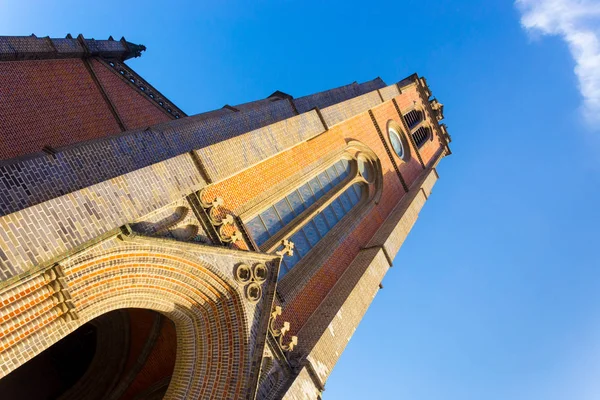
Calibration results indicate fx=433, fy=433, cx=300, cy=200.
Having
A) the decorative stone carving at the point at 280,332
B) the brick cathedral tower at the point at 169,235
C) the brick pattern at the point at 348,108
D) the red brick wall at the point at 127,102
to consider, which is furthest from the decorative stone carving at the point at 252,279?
the red brick wall at the point at 127,102

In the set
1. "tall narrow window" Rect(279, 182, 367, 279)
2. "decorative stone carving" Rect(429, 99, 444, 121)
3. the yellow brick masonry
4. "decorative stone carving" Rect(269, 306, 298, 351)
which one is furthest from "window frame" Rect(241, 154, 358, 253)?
"decorative stone carving" Rect(429, 99, 444, 121)

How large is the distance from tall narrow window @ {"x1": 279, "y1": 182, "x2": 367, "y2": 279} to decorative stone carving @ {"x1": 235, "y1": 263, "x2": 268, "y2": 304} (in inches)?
98.5

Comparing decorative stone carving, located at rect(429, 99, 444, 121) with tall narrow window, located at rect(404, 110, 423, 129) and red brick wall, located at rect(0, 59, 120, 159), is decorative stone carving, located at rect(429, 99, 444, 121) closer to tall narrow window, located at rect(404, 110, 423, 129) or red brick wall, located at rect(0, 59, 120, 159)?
tall narrow window, located at rect(404, 110, 423, 129)

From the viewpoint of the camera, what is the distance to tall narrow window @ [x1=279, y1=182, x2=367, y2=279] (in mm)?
11780

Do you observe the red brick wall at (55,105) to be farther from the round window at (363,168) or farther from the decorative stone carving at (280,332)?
the round window at (363,168)

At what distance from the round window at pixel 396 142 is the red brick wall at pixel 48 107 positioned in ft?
41.9

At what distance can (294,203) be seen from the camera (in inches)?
486

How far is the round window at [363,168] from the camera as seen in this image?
16634 millimetres

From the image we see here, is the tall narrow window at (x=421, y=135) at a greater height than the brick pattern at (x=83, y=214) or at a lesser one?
lesser

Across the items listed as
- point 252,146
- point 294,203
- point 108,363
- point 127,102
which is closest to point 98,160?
→ point 252,146

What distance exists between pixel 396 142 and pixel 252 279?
15.1m

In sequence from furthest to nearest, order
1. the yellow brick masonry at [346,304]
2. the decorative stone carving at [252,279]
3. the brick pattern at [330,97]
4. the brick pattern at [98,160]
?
the brick pattern at [330,97], the yellow brick masonry at [346,304], the decorative stone carving at [252,279], the brick pattern at [98,160]

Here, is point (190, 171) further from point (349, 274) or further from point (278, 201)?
point (349, 274)

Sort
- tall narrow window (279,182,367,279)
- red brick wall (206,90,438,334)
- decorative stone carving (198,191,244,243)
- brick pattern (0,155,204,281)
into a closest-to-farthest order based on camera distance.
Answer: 1. brick pattern (0,155,204,281)
2. decorative stone carving (198,191,244,243)
3. red brick wall (206,90,438,334)
4. tall narrow window (279,182,367,279)
